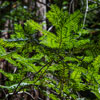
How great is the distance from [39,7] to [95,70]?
1.57 m

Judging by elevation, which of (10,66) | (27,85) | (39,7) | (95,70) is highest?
(39,7)

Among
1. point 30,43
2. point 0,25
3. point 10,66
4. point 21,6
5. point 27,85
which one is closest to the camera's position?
point 30,43

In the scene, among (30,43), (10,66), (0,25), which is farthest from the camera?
(0,25)

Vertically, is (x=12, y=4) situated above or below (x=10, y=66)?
above

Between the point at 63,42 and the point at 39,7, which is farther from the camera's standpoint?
the point at 39,7

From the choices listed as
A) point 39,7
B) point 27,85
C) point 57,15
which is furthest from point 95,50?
point 39,7

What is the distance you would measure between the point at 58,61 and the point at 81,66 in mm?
124

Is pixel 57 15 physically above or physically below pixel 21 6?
below

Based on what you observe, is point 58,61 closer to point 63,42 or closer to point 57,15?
point 63,42

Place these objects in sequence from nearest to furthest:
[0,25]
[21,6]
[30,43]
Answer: [30,43], [21,6], [0,25]

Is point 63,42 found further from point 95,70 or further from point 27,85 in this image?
point 27,85

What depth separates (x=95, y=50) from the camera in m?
0.70

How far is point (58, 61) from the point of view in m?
0.71

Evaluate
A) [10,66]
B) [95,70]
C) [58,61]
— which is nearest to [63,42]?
[58,61]
